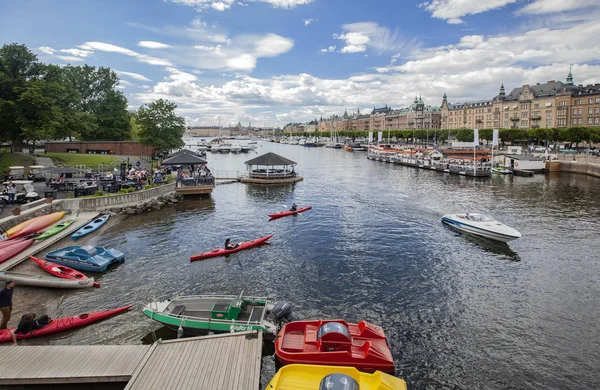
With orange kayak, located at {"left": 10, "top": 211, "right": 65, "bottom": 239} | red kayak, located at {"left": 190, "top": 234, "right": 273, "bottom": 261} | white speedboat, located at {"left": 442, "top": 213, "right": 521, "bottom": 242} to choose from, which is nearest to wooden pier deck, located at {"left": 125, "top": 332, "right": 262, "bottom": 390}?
red kayak, located at {"left": 190, "top": 234, "right": 273, "bottom": 261}

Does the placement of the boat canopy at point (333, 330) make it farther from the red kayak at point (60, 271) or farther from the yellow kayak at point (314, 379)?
the red kayak at point (60, 271)

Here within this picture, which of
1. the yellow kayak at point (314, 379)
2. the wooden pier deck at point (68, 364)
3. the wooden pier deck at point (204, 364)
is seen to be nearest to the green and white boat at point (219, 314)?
the wooden pier deck at point (204, 364)

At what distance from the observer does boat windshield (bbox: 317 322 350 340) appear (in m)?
16.5

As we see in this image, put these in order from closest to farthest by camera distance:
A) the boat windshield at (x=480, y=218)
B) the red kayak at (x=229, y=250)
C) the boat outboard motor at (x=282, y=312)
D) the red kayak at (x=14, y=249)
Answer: the boat outboard motor at (x=282, y=312) → the red kayak at (x=14, y=249) → the red kayak at (x=229, y=250) → the boat windshield at (x=480, y=218)

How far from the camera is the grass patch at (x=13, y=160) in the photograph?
53588 mm

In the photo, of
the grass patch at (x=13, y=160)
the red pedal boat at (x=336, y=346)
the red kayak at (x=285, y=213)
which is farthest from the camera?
the grass patch at (x=13, y=160)

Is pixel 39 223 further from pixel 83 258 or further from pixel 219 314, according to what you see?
pixel 219 314

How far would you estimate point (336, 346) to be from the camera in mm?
16234

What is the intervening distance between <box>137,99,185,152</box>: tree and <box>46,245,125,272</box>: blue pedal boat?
53.2 m

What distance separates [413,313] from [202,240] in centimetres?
2089

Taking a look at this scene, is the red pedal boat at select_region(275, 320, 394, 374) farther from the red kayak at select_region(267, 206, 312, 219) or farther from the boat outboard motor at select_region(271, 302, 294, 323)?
the red kayak at select_region(267, 206, 312, 219)

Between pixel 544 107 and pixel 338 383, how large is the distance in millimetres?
169452

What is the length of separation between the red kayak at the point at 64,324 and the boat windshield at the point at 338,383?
1399 cm

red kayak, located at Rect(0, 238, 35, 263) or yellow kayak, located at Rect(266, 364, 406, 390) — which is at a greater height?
red kayak, located at Rect(0, 238, 35, 263)
